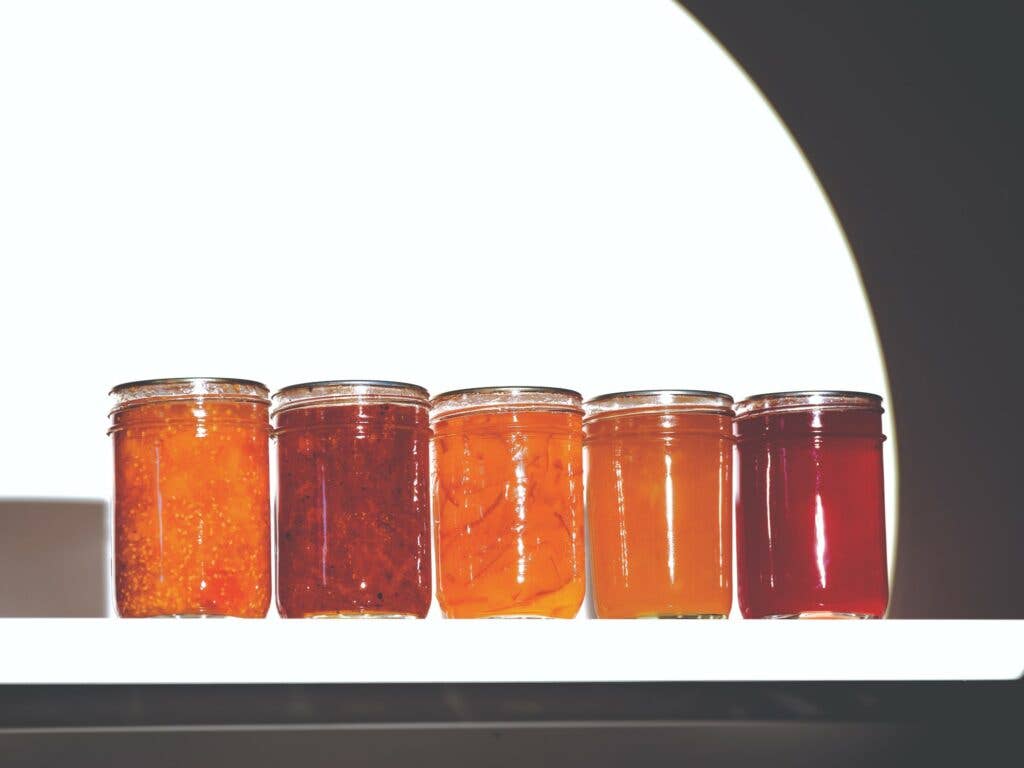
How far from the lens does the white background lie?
1.25 meters

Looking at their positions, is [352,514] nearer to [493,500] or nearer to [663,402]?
Result: [493,500]

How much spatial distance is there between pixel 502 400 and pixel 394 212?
0.36 m

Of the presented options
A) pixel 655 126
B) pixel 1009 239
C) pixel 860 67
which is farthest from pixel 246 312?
pixel 1009 239

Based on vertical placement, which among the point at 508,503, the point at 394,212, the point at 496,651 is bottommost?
the point at 496,651

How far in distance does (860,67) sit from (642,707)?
2.49ft

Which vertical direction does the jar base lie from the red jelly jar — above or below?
below

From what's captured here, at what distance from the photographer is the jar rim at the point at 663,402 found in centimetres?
106

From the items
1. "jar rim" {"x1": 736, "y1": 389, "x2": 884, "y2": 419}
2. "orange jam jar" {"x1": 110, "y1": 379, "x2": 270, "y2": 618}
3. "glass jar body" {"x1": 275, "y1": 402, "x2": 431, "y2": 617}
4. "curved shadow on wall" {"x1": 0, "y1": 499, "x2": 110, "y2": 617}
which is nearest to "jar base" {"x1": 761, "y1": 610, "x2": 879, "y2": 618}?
"jar rim" {"x1": 736, "y1": 389, "x2": 884, "y2": 419}

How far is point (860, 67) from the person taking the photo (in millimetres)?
1438

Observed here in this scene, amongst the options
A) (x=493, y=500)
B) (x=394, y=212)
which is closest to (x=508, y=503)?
(x=493, y=500)

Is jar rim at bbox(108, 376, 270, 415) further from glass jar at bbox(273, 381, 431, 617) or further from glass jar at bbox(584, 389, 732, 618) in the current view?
glass jar at bbox(584, 389, 732, 618)

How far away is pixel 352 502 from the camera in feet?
3.23

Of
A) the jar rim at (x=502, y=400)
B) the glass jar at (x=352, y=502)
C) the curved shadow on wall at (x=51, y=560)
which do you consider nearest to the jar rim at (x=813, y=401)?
the jar rim at (x=502, y=400)

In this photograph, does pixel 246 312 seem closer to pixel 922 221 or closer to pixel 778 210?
pixel 778 210
